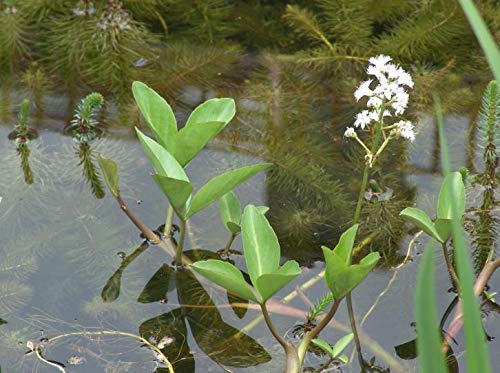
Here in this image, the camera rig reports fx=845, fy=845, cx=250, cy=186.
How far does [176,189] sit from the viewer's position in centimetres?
175

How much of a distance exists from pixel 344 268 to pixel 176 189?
0.40 meters

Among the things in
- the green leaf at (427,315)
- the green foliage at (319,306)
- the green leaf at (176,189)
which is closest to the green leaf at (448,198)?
the green foliage at (319,306)

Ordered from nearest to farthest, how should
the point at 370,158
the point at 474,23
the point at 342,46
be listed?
the point at 474,23 → the point at 370,158 → the point at 342,46

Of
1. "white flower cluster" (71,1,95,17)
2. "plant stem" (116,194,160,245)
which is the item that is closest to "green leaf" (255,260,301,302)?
"plant stem" (116,194,160,245)

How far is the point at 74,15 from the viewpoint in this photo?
2861 millimetres

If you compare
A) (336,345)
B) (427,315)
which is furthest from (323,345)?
(427,315)

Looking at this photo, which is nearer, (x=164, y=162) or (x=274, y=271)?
(x=274, y=271)

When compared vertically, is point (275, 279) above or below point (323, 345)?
above

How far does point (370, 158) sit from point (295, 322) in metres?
0.38

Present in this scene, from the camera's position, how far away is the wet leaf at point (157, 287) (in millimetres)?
1850

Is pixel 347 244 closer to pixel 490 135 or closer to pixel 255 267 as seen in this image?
pixel 255 267

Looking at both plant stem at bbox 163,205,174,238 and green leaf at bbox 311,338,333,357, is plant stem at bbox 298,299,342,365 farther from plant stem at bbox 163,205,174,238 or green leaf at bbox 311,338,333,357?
plant stem at bbox 163,205,174,238

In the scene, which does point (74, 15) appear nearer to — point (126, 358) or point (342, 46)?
point (342, 46)

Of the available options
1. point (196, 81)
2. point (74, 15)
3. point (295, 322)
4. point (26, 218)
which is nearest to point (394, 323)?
point (295, 322)
